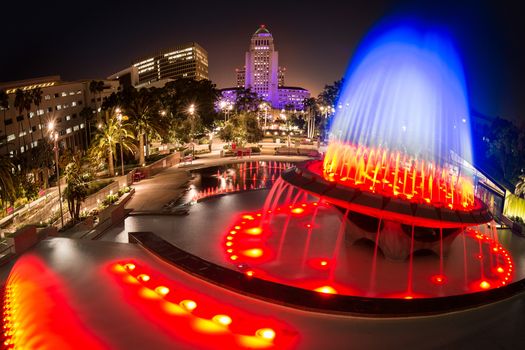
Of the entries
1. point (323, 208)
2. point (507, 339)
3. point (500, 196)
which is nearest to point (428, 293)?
point (507, 339)

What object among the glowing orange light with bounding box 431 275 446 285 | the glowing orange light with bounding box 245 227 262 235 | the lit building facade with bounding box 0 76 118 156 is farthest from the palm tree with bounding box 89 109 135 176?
the glowing orange light with bounding box 431 275 446 285

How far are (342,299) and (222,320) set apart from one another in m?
3.95

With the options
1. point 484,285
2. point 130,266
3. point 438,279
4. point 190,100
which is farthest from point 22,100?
point 484,285

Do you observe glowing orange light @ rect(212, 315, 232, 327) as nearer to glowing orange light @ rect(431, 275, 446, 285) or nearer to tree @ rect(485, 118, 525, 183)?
Result: glowing orange light @ rect(431, 275, 446, 285)

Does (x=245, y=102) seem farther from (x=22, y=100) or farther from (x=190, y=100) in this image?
(x=22, y=100)

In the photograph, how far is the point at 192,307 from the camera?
12.6 meters

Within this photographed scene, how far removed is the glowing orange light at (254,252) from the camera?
61.2 feet

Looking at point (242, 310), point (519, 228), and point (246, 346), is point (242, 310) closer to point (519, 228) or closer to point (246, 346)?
point (246, 346)

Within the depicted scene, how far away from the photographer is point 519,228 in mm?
23609

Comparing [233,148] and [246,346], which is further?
[233,148]

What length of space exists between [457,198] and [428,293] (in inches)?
221

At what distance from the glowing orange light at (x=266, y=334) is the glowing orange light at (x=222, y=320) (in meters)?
1.05

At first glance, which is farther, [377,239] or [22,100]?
[22,100]

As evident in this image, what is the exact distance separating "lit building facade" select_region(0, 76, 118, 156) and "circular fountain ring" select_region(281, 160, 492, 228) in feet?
146
